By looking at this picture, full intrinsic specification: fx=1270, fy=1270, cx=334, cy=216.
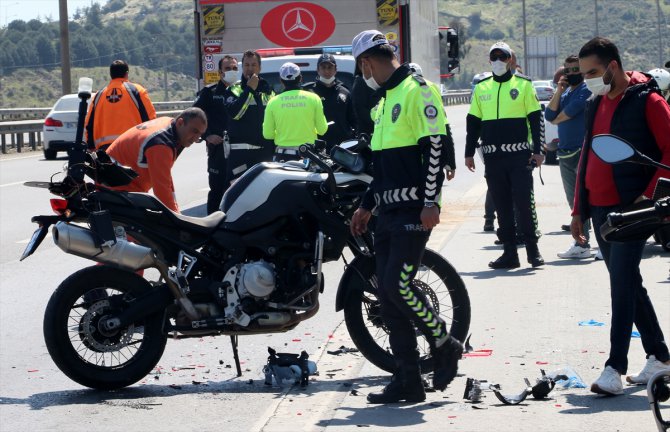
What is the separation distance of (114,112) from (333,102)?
11.0ft

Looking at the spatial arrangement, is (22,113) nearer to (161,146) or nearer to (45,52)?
(161,146)

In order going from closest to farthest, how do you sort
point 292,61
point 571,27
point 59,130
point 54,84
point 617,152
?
1. point 617,152
2. point 292,61
3. point 59,130
4. point 54,84
5. point 571,27

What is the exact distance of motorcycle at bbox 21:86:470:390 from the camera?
24.7 feet

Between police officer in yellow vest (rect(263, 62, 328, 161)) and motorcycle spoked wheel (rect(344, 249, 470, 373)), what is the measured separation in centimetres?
534

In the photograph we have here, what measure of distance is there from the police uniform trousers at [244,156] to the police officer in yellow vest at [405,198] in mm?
6918

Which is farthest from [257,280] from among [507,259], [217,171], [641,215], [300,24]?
[300,24]

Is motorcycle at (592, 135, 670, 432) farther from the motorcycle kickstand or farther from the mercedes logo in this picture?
the mercedes logo

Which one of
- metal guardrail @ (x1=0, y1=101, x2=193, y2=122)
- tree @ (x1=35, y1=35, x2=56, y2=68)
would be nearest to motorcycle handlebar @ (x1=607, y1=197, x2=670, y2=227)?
metal guardrail @ (x1=0, y1=101, x2=193, y2=122)

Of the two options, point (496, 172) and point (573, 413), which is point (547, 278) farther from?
point (573, 413)

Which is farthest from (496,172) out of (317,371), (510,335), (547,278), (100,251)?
(100,251)

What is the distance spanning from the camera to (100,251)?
752 centimetres

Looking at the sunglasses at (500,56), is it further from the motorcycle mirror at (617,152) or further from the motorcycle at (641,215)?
the motorcycle mirror at (617,152)

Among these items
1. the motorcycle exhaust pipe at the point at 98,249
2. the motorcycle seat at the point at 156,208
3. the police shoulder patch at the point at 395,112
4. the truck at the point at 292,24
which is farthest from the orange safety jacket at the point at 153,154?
the truck at the point at 292,24

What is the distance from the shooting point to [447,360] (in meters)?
7.16
